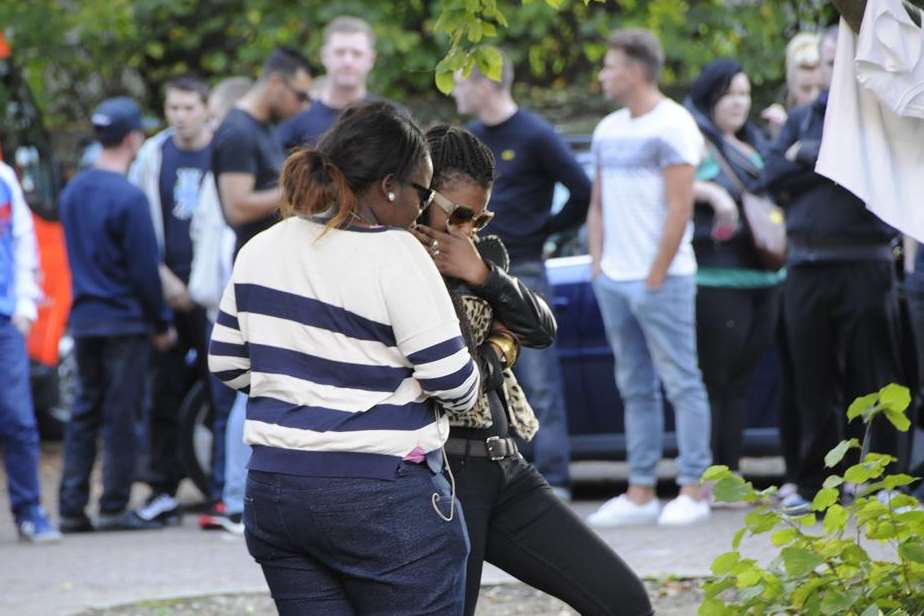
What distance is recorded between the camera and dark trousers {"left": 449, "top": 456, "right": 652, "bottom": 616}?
163 inches

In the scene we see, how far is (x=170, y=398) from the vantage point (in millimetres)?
9258

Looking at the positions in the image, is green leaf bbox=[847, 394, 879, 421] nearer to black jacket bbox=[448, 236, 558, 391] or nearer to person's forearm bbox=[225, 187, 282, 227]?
black jacket bbox=[448, 236, 558, 391]

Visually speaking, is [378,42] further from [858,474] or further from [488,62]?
[858,474]

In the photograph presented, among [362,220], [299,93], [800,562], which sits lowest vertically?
[800,562]

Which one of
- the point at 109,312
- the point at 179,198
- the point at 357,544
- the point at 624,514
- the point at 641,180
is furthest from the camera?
the point at 179,198

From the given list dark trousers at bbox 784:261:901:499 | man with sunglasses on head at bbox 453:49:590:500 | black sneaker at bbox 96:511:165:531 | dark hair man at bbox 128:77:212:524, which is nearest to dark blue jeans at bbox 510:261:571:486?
man with sunglasses on head at bbox 453:49:590:500

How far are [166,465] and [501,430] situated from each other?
517 cm

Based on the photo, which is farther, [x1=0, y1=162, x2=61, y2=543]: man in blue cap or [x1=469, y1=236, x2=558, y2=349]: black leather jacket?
[x1=0, y1=162, x2=61, y2=543]: man in blue cap

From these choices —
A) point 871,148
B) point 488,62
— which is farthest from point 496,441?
point 871,148

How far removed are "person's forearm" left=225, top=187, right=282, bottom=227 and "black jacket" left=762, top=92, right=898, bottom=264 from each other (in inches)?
88.5

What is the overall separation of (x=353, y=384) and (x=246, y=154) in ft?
14.8

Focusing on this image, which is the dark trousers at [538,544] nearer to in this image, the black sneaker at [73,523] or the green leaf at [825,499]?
the green leaf at [825,499]

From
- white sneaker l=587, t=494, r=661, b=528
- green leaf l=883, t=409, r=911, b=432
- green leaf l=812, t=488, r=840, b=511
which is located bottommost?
white sneaker l=587, t=494, r=661, b=528

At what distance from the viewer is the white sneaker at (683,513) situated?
785 cm
